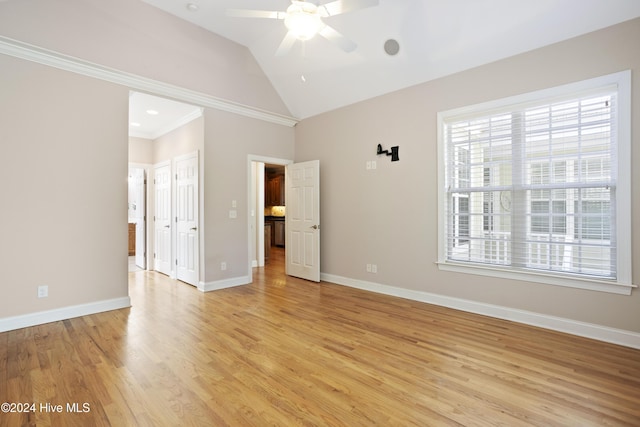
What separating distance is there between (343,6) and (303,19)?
0.36 meters

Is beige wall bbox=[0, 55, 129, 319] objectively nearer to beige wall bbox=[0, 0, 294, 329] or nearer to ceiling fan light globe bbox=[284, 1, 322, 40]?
beige wall bbox=[0, 0, 294, 329]

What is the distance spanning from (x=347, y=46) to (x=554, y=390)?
11.0 ft

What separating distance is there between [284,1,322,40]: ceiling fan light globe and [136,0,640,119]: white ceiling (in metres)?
0.62

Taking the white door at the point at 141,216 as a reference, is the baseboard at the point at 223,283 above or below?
below

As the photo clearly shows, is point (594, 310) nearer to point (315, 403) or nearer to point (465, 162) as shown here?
point (465, 162)

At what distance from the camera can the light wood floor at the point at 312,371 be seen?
1.93 m

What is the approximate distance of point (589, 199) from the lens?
3176 millimetres

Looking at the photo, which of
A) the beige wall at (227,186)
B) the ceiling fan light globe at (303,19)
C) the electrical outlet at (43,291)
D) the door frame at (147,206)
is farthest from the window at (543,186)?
the door frame at (147,206)

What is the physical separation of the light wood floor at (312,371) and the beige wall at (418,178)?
39cm

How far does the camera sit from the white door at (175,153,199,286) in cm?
507

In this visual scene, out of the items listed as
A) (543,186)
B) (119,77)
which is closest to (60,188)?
(119,77)

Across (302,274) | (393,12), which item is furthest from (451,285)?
(393,12)

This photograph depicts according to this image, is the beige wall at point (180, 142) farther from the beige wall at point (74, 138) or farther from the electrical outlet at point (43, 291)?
the electrical outlet at point (43, 291)

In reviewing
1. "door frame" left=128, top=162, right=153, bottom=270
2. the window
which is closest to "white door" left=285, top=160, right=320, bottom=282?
the window
